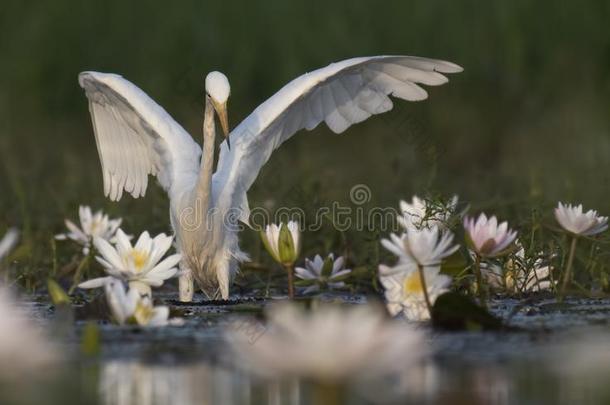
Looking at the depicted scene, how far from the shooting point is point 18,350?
294 cm

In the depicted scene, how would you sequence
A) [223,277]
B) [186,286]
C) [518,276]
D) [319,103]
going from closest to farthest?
[518,276] < [186,286] < [223,277] < [319,103]

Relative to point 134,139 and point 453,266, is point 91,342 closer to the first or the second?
point 453,266

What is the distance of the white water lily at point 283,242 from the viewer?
4.25m

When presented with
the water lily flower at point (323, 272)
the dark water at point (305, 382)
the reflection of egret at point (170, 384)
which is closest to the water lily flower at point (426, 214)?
the water lily flower at point (323, 272)

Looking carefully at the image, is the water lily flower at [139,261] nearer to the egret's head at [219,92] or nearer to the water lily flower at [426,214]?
the water lily flower at [426,214]

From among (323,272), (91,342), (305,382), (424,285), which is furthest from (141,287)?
(305,382)

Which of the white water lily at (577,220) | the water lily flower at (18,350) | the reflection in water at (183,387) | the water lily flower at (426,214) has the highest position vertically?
the water lily flower at (426,214)

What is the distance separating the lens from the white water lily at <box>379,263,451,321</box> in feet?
12.9

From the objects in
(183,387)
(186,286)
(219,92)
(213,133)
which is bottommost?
(183,387)

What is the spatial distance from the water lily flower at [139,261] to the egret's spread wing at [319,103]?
1.29 metres

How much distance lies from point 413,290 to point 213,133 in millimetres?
1696

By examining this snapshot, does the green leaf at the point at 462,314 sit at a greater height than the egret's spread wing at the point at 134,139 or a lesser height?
lesser

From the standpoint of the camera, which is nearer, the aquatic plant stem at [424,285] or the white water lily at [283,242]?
the aquatic plant stem at [424,285]

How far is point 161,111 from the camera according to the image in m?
5.59
